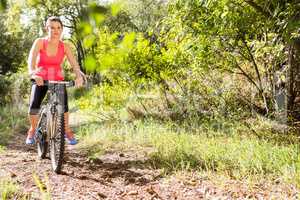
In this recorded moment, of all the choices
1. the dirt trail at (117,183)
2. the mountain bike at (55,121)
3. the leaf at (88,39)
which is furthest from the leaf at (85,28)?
the mountain bike at (55,121)

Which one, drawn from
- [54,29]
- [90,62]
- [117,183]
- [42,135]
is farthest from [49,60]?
[90,62]

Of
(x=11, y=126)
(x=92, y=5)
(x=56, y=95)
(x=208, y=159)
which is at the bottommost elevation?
(x=11, y=126)

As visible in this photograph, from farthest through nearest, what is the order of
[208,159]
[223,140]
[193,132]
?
[193,132]
[223,140]
[208,159]

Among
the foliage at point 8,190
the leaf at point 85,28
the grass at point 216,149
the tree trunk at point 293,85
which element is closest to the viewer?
the leaf at point 85,28

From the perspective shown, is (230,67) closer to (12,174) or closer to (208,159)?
(208,159)

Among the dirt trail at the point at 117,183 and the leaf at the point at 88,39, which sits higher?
the leaf at the point at 88,39

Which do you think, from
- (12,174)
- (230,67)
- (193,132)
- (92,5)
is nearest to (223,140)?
A: (193,132)

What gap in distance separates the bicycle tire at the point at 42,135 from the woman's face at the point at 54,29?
3.19 ft

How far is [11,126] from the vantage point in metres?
9.02

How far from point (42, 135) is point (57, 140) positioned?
2.46 feet

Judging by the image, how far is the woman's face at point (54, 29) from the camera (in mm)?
4531

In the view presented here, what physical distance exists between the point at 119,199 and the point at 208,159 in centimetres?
137

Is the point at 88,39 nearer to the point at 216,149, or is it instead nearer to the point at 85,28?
the point at 85,28

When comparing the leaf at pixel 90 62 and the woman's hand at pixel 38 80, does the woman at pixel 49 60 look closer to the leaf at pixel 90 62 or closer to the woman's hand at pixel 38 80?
the woman's hand at pixel 38 80
